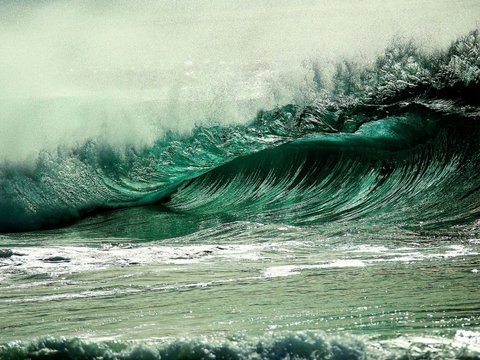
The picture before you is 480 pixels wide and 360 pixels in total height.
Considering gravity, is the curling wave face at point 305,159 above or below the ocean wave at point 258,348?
above

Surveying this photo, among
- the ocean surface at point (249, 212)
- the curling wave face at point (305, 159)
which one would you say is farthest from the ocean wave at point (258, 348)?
the curling wave face at point (305, 159)

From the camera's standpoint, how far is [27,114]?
1978 centimetres

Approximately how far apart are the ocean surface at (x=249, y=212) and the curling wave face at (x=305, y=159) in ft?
0.12

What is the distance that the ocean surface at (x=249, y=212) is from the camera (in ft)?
21.4

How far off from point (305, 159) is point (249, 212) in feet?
6.90

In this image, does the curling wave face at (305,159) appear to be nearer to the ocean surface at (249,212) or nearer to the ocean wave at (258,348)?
the ocean surface at (249,212)

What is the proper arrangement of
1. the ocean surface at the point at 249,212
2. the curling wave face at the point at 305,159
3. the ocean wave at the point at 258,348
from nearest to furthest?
the ocean wave at the point at 258,348
the ocean surface at the point at 249,212
the curling wave face at the point at 305,159

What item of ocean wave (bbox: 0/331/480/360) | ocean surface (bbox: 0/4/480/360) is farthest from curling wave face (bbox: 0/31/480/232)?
ocean wave (bbox: 0/331/480/360)

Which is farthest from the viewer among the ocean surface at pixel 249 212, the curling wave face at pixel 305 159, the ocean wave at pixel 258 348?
the curling wave face at pixel 305 159

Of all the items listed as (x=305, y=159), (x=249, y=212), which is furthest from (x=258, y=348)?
(x=305, y=159)

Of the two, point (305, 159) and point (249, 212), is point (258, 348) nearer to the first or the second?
point (249, 212)

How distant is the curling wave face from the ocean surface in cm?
4

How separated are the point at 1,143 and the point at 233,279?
34.7 feet

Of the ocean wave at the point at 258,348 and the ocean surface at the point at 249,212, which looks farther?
the ocean surface at the point at 249,212
